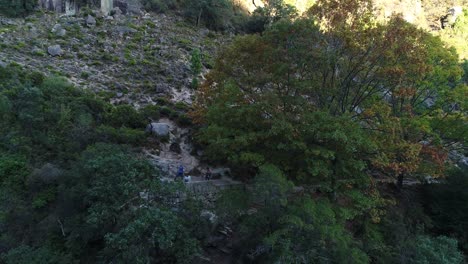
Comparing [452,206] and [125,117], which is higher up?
[125,117]

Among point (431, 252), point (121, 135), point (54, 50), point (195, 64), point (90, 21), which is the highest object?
point (90, 21)

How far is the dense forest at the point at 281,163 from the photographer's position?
11.7m

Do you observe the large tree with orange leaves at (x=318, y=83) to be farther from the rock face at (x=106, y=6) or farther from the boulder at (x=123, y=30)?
the rock face at (x=106, y=6)

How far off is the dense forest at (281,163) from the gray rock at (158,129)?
1002 mm

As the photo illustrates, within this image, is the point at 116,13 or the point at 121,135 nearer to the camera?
the point at 121,135

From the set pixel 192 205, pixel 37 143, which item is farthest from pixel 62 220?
pixel 37 143

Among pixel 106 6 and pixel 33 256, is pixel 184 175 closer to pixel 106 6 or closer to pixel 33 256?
pixel 33 256

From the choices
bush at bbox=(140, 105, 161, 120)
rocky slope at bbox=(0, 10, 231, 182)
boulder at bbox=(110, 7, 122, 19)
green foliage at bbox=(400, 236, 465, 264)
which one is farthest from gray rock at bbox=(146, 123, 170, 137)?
boulder at bbox=(110, 7, 122, 19)

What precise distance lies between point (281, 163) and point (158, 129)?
9128 mm

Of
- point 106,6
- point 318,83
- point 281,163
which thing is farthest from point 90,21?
point 281,163

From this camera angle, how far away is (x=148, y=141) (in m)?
19.8

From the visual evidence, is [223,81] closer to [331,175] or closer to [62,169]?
[331,175]

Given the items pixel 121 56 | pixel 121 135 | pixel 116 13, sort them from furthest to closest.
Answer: pixel 116 13, pixel 121 56, pixel 121 135

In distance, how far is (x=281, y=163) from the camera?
1422 centimetres
